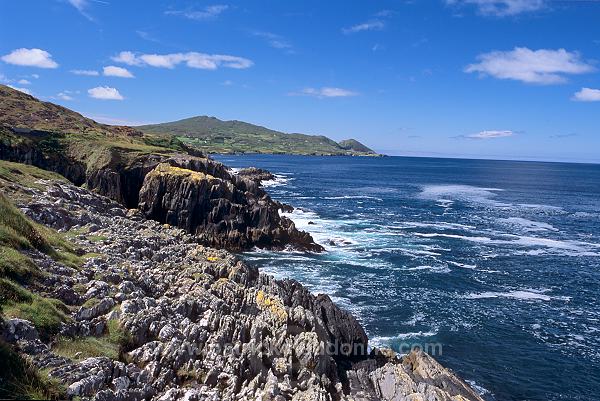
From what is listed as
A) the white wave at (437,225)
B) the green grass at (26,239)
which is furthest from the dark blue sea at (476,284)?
the green grass at (26,239)

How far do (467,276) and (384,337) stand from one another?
23.8 metres

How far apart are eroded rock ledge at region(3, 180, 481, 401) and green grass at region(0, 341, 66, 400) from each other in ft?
2.53

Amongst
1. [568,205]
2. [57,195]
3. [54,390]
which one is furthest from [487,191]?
[54,390]

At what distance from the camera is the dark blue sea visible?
37.1m

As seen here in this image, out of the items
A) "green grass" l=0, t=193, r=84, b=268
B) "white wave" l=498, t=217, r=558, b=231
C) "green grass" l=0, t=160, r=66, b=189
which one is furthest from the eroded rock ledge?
"white wave" l=498, t=217, r=558, b=231

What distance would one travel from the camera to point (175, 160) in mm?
81250

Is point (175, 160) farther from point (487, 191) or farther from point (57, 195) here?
point (487, 191)

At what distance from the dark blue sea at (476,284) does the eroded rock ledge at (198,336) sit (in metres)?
9.54

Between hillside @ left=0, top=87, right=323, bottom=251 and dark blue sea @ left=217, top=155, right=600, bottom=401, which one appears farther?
hillside @ left=0, top=87, right=323, bottom=251

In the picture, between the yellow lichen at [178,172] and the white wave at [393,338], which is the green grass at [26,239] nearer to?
the white wave at [393,338]

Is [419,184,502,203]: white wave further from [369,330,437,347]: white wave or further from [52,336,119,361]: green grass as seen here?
[52,336,119,361]: green grass

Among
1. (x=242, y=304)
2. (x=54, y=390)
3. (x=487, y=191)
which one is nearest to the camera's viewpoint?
(x=54, y=390)

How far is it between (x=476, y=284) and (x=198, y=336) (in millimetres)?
42533

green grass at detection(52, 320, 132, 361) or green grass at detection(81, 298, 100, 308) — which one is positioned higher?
green grass at detection(81, 298, 100, 308)
